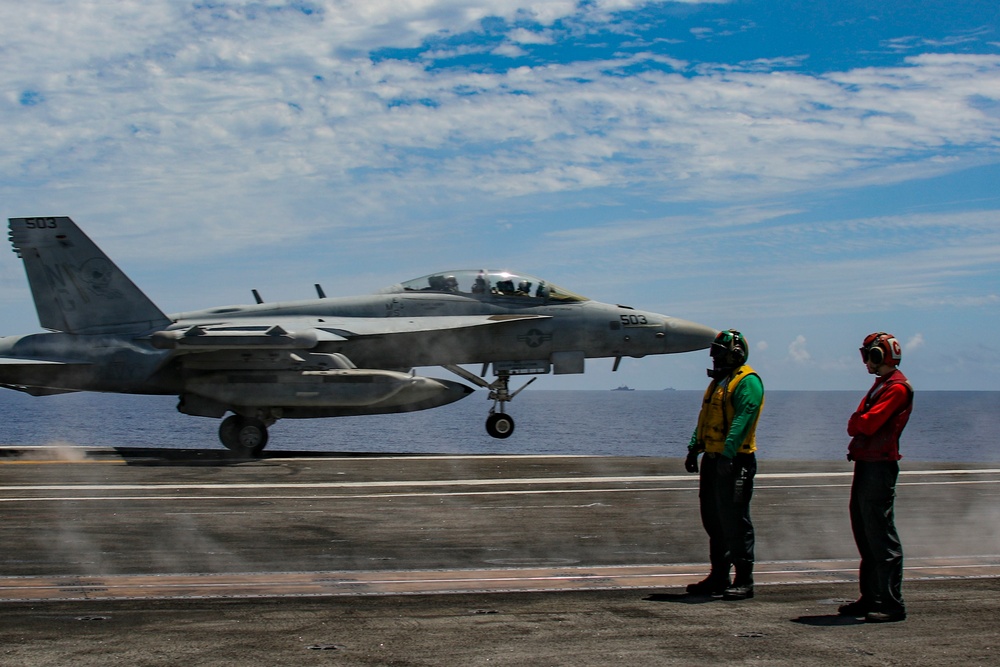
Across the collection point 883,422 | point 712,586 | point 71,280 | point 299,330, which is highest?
point 71,280

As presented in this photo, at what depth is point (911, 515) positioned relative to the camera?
12453 millimetres

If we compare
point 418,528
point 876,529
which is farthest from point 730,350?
point 418,528

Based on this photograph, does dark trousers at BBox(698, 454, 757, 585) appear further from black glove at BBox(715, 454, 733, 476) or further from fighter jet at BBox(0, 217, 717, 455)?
fighter jet at BBox(0, 217, 717, 455)

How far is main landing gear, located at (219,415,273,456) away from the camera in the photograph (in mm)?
21891

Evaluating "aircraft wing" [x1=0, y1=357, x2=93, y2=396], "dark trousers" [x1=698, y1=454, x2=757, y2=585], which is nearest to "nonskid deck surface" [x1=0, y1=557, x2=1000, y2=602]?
"dark trousers" [x1=698, y1=454, x2=757, y2=585]

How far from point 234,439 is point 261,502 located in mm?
8894

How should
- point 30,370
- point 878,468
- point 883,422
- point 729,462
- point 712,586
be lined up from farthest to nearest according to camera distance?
point 30,370 < point 729,462 < point 712,586 < point 878,468 < point 883,422

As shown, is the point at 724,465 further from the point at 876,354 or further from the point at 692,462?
the point at 876,354

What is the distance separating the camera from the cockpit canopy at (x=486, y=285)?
23.8 metres

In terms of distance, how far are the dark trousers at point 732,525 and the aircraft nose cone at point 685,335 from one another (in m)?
16.4

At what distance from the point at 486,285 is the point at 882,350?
16972 mm

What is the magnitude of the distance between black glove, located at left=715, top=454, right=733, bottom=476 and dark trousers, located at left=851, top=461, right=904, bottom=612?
91 cm

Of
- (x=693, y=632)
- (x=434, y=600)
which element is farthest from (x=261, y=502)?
(x=693, y=632)

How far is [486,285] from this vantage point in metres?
23.8
